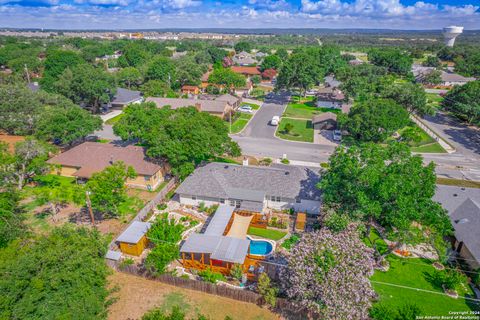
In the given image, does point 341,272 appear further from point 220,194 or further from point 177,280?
point 220,194

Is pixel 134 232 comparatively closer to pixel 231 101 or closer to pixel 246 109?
pixel 231 101

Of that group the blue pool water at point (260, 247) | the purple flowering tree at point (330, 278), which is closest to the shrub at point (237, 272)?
the purple flowering tree at point (330, 278)

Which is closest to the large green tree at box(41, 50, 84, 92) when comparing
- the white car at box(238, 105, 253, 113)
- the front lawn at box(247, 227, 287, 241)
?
the white car at box(238, 105, 253, 113)

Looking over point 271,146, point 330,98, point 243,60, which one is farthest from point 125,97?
point 243,60

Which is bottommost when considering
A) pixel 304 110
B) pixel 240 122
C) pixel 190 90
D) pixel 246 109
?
pixel 304 110

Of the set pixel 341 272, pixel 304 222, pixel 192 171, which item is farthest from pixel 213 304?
pixel 192 171
